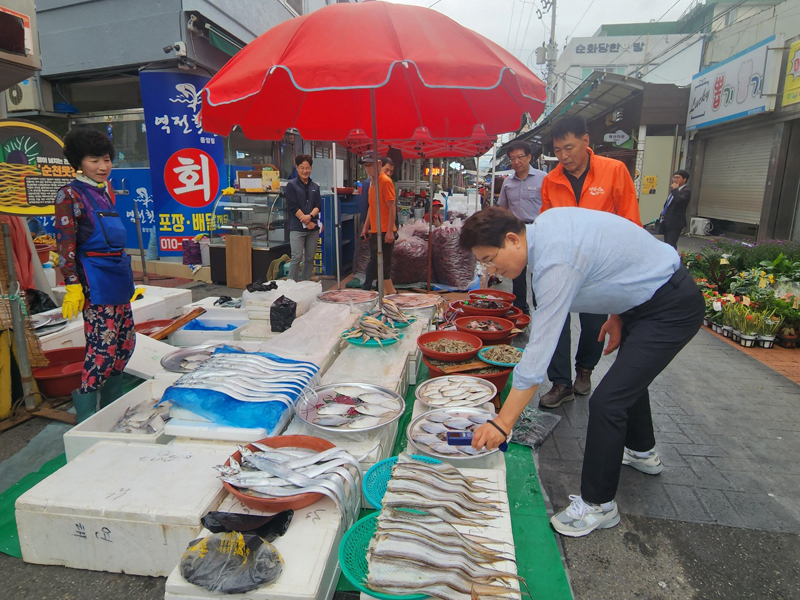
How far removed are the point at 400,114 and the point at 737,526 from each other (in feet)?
15.2

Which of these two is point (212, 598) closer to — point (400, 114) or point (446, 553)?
point (446, 553)

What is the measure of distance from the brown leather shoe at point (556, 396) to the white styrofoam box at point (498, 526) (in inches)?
74.3

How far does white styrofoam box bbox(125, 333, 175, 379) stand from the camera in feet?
14.0

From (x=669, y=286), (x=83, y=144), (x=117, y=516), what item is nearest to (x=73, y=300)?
(x=83, y=144)

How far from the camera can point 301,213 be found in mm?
7746

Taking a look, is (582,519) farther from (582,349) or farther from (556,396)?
(582,349)

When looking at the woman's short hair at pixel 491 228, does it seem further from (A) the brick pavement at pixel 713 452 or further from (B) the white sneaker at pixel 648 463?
(B) the white sneaker at pixel 648 463

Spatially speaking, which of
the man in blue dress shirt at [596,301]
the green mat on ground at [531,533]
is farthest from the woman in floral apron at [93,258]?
the man in blue dress shirt at [596,301]

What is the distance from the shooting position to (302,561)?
1985mm

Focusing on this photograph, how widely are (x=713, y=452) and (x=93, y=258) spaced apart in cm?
486

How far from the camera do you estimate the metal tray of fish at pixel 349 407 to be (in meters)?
2.87

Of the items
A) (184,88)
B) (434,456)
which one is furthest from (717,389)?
(184,88)

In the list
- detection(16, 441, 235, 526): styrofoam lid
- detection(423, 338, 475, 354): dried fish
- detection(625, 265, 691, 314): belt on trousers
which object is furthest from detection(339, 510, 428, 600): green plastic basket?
detection(423, 338, 475, 354): dried fish

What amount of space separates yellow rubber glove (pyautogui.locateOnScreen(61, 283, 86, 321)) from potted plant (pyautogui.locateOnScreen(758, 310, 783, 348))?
24.2ft
